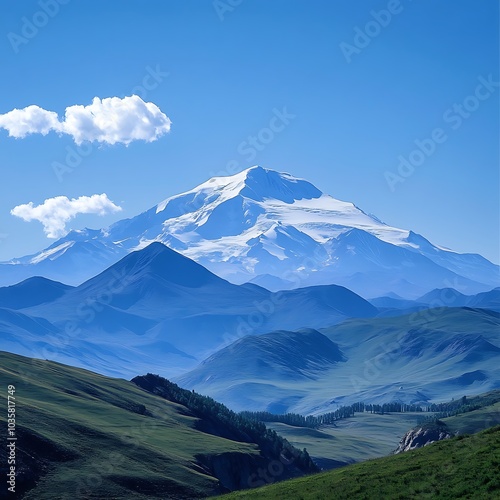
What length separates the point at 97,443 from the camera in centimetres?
12938

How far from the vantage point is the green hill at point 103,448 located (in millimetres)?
108938

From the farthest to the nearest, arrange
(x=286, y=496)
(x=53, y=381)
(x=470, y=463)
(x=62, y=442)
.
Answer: (x=53, y=381) → (x=62, y=442) → (x=286, y=496) → (x=470, y=463)

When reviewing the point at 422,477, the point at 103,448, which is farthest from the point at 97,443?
the point at 422,477

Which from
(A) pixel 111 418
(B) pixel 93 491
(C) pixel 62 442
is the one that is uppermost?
(A) pixel 111 418

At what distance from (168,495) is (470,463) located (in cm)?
6602

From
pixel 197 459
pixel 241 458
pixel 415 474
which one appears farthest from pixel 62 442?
pixel 415 474

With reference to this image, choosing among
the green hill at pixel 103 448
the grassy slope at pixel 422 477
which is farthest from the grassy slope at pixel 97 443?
the grassy slope at pixel 422 477

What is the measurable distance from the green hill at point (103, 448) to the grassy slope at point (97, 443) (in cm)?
15

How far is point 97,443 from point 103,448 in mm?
2114

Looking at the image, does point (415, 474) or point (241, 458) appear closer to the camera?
point (415, 474)

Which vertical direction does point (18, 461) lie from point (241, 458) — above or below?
below

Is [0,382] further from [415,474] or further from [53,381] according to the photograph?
[415,474]

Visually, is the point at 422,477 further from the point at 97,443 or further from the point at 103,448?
the point at 97,443

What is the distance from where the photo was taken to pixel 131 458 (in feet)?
417
